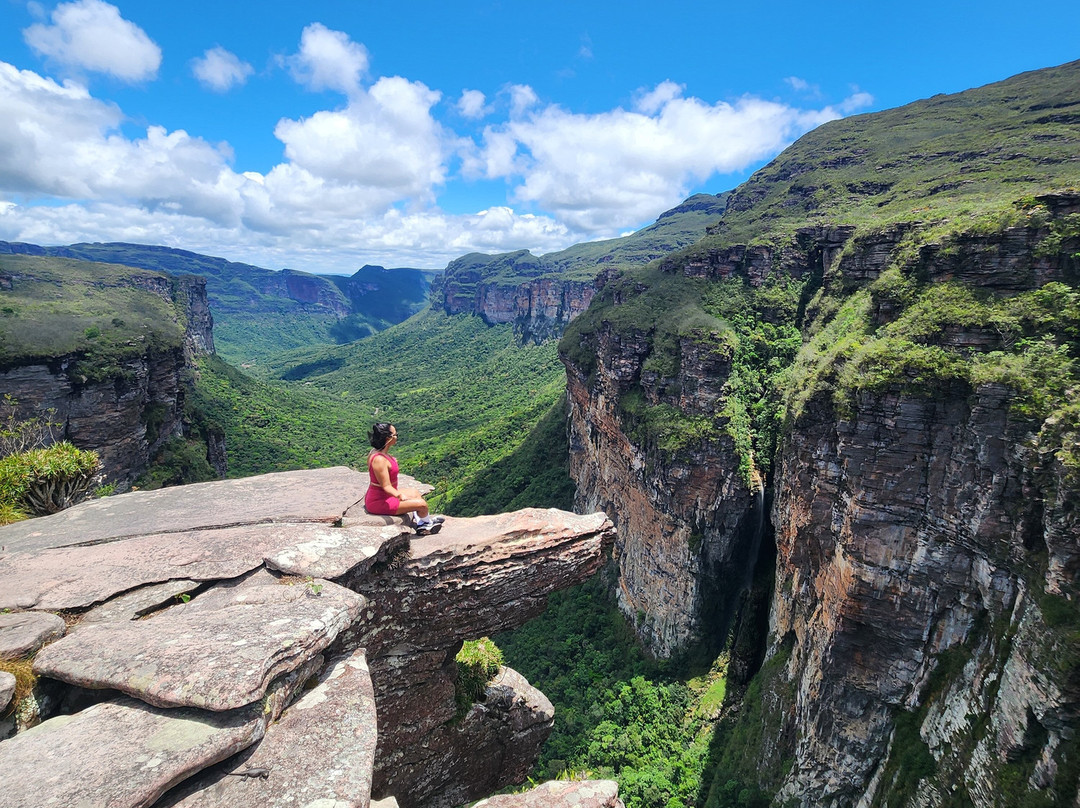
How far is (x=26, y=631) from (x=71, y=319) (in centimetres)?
4604

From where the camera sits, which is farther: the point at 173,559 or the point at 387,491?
the point at 387,491

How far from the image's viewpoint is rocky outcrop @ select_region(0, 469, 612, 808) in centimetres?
436

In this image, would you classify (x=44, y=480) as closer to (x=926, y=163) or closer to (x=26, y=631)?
(x=26, y=631)

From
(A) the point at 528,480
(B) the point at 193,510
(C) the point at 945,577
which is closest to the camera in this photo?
(B) the point at 193,510

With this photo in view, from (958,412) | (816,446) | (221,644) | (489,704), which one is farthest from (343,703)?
(816,446)

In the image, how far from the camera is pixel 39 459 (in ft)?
34.8

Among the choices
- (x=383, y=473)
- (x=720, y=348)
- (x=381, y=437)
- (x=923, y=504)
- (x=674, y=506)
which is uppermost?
(x=720, y=348)

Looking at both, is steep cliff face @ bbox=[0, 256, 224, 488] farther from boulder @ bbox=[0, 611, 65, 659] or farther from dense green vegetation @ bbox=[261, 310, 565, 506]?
boulder @ bbox=[0, 611, 65, 659]

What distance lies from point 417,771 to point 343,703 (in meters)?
5.42

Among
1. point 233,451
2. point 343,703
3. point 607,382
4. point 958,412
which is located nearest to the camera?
point 343,703

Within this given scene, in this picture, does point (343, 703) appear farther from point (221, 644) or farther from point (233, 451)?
point (233, 451)

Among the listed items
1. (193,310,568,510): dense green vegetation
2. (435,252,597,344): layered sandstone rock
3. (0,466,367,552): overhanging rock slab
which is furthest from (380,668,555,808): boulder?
(435,252,597,344): layered sandstone rock

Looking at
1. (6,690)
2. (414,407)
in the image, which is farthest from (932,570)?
(414,407)

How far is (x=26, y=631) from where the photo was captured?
200 inches
